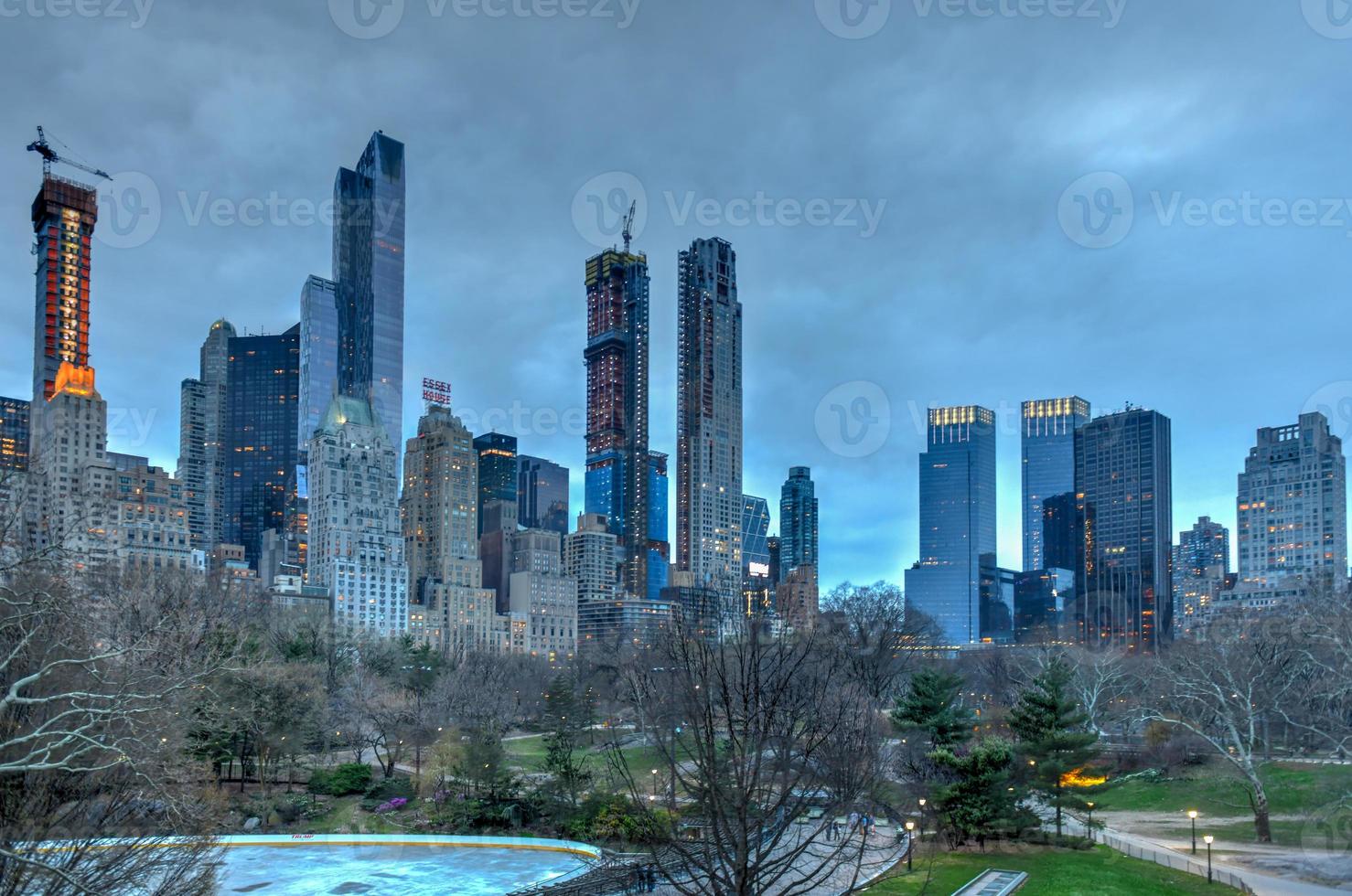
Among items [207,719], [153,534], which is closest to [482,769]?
[207,719]

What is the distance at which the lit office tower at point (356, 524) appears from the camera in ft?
574

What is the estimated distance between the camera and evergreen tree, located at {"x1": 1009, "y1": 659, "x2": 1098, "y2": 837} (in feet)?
125

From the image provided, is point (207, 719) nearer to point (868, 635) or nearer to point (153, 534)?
point (868, 635)

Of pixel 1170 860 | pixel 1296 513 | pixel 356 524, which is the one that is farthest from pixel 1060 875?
pixel 1296 513

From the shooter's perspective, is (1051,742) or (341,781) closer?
(1051,742)

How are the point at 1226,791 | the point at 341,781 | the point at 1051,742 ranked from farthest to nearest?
the point at 341,781 < the point at 1226,791 < the point at 1051,742

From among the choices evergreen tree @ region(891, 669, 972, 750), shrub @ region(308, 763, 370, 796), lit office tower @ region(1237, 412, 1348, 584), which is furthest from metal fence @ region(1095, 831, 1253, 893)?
lit office tower @ region(1237, 412, 1348, 584)

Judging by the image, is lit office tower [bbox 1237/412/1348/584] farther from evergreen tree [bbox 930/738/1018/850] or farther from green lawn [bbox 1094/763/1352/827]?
evergreen tree [bbox 930/738/1018/850]

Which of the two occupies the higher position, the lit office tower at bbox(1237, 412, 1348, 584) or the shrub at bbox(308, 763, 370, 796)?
the lit office tower at bbox(1237, 412, 1348, 584)

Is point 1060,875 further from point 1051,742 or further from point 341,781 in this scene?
point 341,781

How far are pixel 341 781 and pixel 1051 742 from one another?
1323 inches

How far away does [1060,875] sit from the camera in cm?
3131

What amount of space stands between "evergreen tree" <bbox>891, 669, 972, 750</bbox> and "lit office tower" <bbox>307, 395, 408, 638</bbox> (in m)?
139

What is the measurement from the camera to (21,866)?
13586 millimetres
